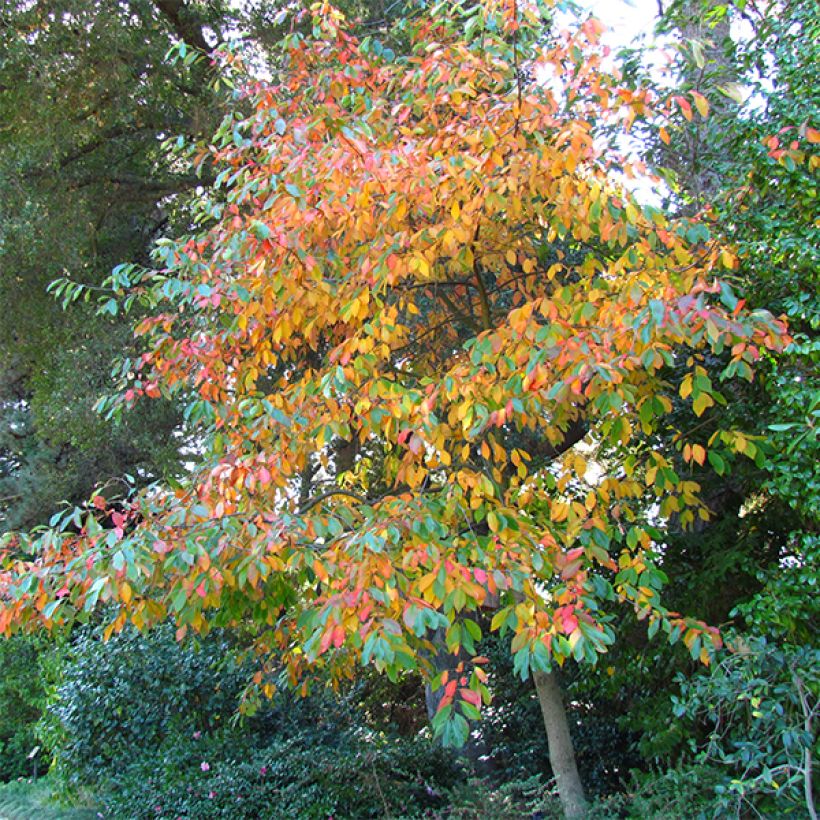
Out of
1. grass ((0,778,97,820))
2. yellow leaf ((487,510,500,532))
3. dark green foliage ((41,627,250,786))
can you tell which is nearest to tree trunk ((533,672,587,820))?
yellow leaf ((487,510,500,532))

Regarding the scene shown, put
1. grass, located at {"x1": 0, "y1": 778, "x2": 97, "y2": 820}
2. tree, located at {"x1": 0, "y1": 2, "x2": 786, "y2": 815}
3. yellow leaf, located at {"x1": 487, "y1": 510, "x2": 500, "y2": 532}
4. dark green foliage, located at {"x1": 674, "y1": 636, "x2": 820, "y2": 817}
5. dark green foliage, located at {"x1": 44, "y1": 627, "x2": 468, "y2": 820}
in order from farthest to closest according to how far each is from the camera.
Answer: grass, located at {"x1": 0, "y1": 778, "x2": 97, "y2": 820} → dark green foliage, located at {"x1": 44, "y1": 627, "x2": 468, "y2": 820} → dark green foliage, located at {"x1": 674, "y1": 636, "x2": 820, "y2": 817} → yellow leaf, located at {"x1": 487, "y1": 510, "x2": 500, "y2": 532} → tree, located at {"x1": 0, "y1": 2, "x2": 786, "y2": 815}

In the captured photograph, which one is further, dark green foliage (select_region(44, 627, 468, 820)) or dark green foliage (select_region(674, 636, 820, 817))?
dark green foliage (select_region(44, 627, 468, 820))

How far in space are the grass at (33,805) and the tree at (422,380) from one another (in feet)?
8.41

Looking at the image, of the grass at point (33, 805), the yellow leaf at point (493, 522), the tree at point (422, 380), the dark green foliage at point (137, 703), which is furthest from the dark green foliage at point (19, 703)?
the yellow leaf at point (493, 522)

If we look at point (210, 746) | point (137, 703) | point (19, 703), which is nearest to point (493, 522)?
point (210, 746)

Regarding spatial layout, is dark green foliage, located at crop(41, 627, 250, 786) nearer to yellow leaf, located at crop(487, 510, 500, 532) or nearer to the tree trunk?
the tree trunk

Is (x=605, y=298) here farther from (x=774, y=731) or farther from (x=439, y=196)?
(x=774, y=731)

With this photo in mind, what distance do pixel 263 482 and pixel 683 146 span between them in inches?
133

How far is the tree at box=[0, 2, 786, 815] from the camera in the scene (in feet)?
9.62

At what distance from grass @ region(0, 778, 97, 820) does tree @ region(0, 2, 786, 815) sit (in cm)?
256

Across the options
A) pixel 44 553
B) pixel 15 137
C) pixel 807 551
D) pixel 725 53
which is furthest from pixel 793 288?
pixel 15 137

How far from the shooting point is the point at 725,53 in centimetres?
431

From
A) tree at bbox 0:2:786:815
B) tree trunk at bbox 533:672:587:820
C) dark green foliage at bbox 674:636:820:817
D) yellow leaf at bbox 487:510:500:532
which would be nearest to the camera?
tree at bbox 0:2:786:815

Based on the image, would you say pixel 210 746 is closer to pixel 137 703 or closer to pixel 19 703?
pixel 137 703
